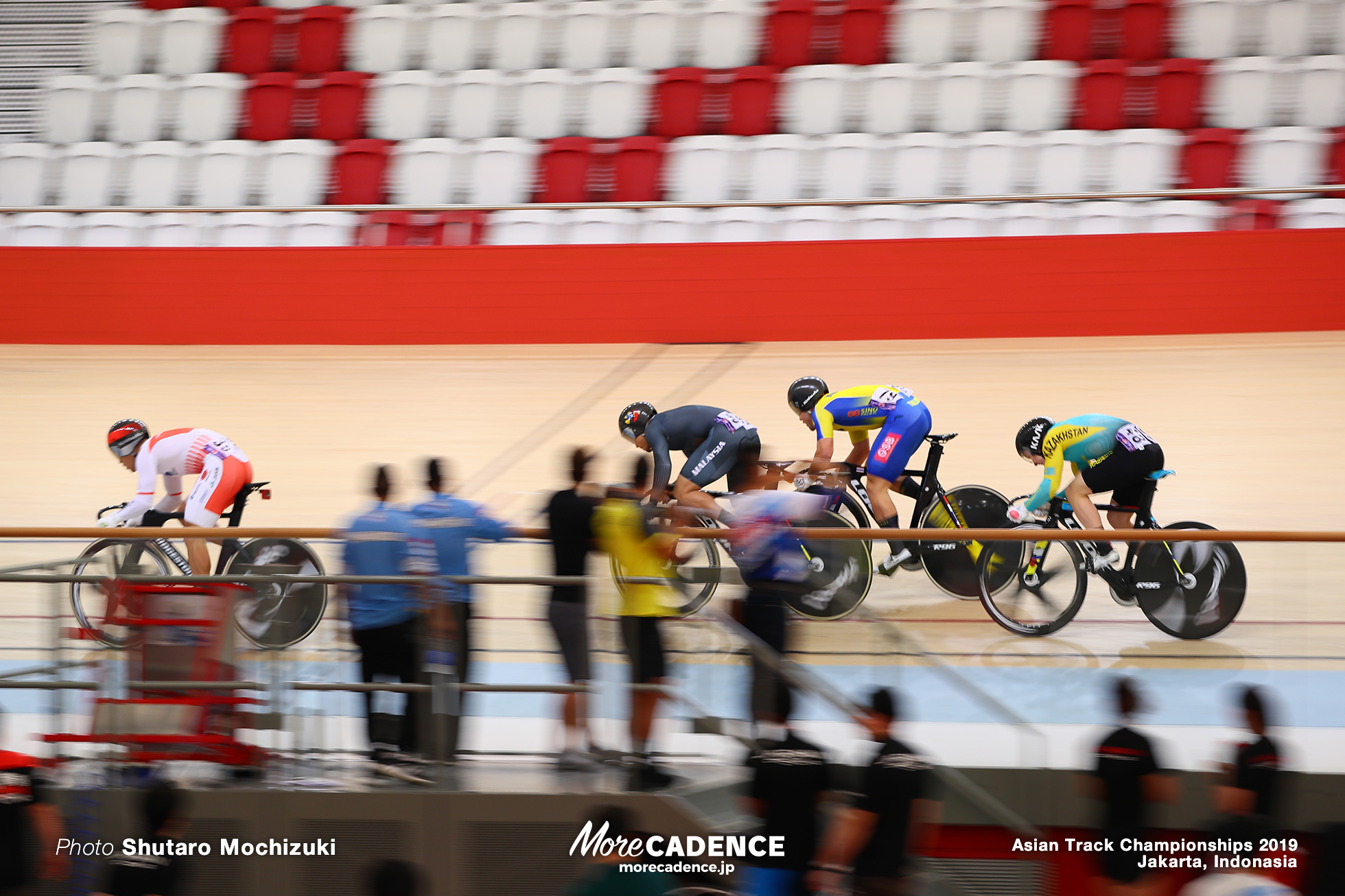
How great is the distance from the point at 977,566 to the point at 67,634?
335 cm

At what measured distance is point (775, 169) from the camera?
13.1 meters

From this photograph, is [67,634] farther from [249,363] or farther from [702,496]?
[249,363]

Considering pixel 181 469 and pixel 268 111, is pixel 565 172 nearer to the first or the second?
pixel 268 111

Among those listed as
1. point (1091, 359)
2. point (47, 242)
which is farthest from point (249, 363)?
point (1091, 359)

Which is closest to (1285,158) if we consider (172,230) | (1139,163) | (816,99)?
(1139,163)

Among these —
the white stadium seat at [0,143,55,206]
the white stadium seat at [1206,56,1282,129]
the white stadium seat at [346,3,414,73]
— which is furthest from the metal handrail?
the white stadium seat at [346,3,414,73]

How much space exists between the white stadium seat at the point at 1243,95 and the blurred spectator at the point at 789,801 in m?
10.9

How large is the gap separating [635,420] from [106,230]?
23.0 ft

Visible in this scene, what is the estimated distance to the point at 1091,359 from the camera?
36.3 ft

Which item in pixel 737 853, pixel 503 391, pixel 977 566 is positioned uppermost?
pixel 503 391

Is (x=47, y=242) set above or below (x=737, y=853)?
above

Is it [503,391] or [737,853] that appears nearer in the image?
[737,853]

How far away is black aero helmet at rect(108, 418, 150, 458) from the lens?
22.7 feet

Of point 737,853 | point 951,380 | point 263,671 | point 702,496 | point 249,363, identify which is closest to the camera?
point 737,853
